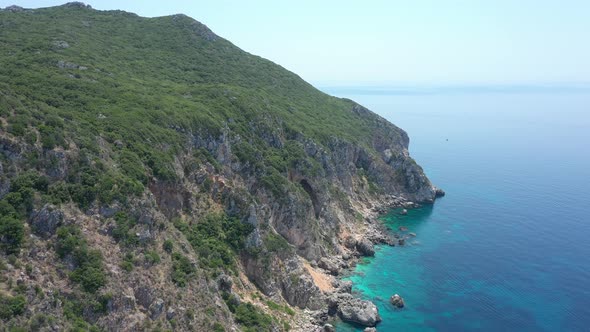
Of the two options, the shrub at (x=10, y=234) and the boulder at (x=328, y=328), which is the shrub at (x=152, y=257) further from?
the boulder at (x=328, y=328)

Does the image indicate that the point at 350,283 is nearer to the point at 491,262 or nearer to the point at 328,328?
the point at 328,328

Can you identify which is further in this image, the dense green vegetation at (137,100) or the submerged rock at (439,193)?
the submerged rock at (439,193)

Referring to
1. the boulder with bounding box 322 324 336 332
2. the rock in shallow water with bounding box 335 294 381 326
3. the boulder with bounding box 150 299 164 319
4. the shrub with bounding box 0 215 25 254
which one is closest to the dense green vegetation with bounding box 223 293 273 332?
the boulder with bounding box 322 324 336 332

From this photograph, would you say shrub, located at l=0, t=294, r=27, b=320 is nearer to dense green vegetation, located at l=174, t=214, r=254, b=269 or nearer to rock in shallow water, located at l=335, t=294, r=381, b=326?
dense green vegetation, located at l=174, t=214, r=254, b=269

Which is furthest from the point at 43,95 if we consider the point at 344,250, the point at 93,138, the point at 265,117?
the point at 344,250

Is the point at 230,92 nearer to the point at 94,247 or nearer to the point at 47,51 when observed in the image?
the point at 47,51

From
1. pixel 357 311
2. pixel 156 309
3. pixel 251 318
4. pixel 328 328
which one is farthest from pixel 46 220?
pixel 357 311

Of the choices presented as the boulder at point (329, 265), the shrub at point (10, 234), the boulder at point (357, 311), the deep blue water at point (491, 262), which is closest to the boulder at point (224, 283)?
the deep blue water at point (491, 262)
